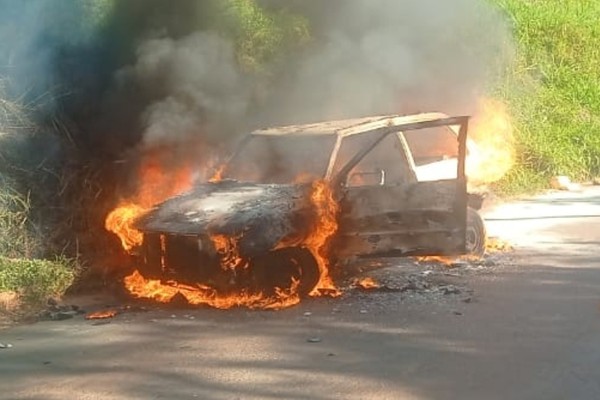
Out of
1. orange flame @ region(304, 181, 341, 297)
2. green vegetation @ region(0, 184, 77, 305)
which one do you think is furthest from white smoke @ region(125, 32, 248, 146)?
orange flame @ region(304, 181, 341, 297)

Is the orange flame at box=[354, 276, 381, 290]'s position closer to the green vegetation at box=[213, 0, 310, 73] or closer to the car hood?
the car hood

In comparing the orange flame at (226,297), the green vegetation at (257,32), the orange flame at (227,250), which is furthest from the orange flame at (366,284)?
the green vegetation at (257,32)

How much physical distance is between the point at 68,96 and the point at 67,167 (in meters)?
1.10

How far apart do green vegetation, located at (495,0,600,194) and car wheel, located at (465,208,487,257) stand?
6208 millimetres

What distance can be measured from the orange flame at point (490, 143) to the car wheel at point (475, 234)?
949mm

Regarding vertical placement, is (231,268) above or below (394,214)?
below

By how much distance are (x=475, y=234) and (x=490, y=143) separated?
4.64 meters

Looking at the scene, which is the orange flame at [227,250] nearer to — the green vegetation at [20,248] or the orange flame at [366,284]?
the orange flame at [366,284]

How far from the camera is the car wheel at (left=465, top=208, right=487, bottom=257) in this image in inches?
371

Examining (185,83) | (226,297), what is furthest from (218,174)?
(185,83)

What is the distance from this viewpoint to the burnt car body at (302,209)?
752cm

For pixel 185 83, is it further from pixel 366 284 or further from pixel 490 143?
pixel 490 143

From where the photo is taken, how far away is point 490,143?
45.4 feet

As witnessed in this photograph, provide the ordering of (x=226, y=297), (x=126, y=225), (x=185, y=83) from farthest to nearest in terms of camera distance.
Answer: (x=185, y=83)
(x=126, y=225)
(x=226, y=297)
